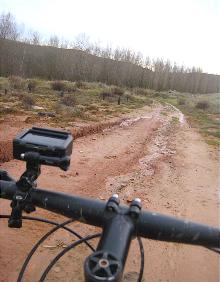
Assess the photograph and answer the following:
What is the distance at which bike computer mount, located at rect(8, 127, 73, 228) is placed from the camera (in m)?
1.23

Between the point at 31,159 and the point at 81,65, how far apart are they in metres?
65.6

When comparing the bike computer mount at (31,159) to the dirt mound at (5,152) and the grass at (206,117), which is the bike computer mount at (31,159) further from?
the grass at (206,117)

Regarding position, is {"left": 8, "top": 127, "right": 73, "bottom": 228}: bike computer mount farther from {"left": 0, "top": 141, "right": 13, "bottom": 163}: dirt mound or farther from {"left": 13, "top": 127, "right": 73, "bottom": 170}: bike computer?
{"left": 0, "top": 141, "right": 13, "bottom": 163}: dirt mound

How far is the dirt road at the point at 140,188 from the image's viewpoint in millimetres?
3850

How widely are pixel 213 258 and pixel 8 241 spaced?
7.33 feet

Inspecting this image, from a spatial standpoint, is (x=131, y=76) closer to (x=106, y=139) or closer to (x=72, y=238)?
(x=106, y=139)

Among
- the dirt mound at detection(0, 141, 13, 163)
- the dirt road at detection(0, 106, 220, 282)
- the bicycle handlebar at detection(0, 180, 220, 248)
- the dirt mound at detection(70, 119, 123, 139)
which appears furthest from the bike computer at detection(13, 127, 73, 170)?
the dirt mound at detection(70, 119, 123, 139)

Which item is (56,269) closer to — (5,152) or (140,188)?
(140,188)

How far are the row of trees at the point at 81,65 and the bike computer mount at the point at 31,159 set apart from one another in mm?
55831

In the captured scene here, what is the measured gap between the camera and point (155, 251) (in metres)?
4.25

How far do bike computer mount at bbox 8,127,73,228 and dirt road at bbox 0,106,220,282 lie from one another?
246 cm

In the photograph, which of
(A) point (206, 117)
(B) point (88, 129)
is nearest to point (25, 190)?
(B) point (88, 129)

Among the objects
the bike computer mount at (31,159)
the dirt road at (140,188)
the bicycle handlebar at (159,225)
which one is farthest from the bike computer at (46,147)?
the dirt road at (140,188)

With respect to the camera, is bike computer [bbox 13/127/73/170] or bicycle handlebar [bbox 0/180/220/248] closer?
bicycle handlebar [bbox 0/180/220/248]
